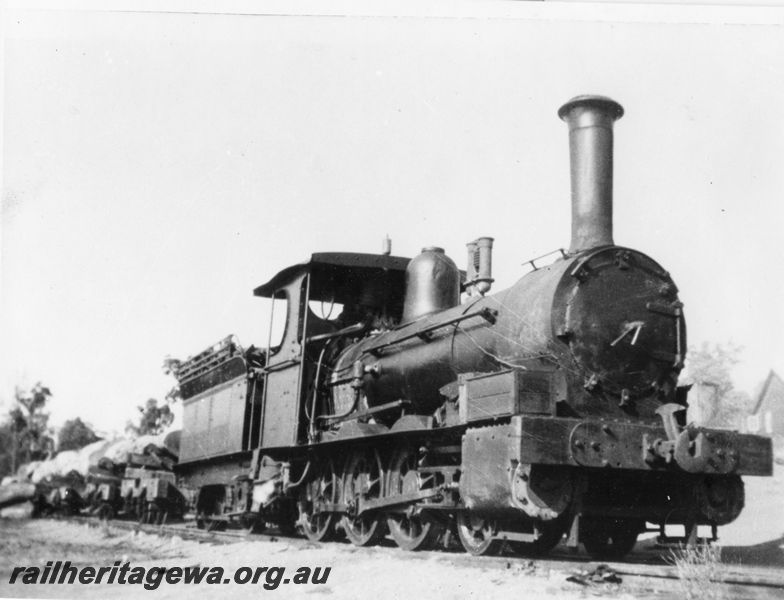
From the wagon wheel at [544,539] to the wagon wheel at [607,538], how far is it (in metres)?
0.48

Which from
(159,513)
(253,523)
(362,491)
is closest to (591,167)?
(362,491)

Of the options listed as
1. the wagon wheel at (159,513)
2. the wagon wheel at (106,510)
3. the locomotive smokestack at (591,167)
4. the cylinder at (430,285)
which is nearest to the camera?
the locomotive smokestack at (591,167)

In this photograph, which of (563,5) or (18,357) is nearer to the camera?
(563,5)

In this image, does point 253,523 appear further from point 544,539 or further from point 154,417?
point 154,417

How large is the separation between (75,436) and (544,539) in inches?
914

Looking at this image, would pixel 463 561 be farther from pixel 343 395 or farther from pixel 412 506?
pixel 343 395

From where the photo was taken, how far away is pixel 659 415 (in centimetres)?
642

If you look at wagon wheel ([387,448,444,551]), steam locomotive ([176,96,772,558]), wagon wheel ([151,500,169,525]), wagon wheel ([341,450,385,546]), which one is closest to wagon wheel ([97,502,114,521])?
wagon wheel ([151,500,169,525])

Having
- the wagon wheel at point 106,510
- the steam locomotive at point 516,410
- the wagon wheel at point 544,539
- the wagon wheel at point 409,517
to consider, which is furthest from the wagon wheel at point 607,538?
the wagon wheel at point 106,510

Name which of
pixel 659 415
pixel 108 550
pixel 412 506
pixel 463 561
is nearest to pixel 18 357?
pixel 108 550

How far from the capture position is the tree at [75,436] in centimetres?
2492

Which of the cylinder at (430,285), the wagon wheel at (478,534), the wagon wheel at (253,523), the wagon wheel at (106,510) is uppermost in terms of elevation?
the cylinder at (430,285)

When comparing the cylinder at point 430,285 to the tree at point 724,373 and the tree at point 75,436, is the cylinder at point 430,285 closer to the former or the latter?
the tree at point 724,373

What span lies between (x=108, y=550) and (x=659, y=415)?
731 cm
